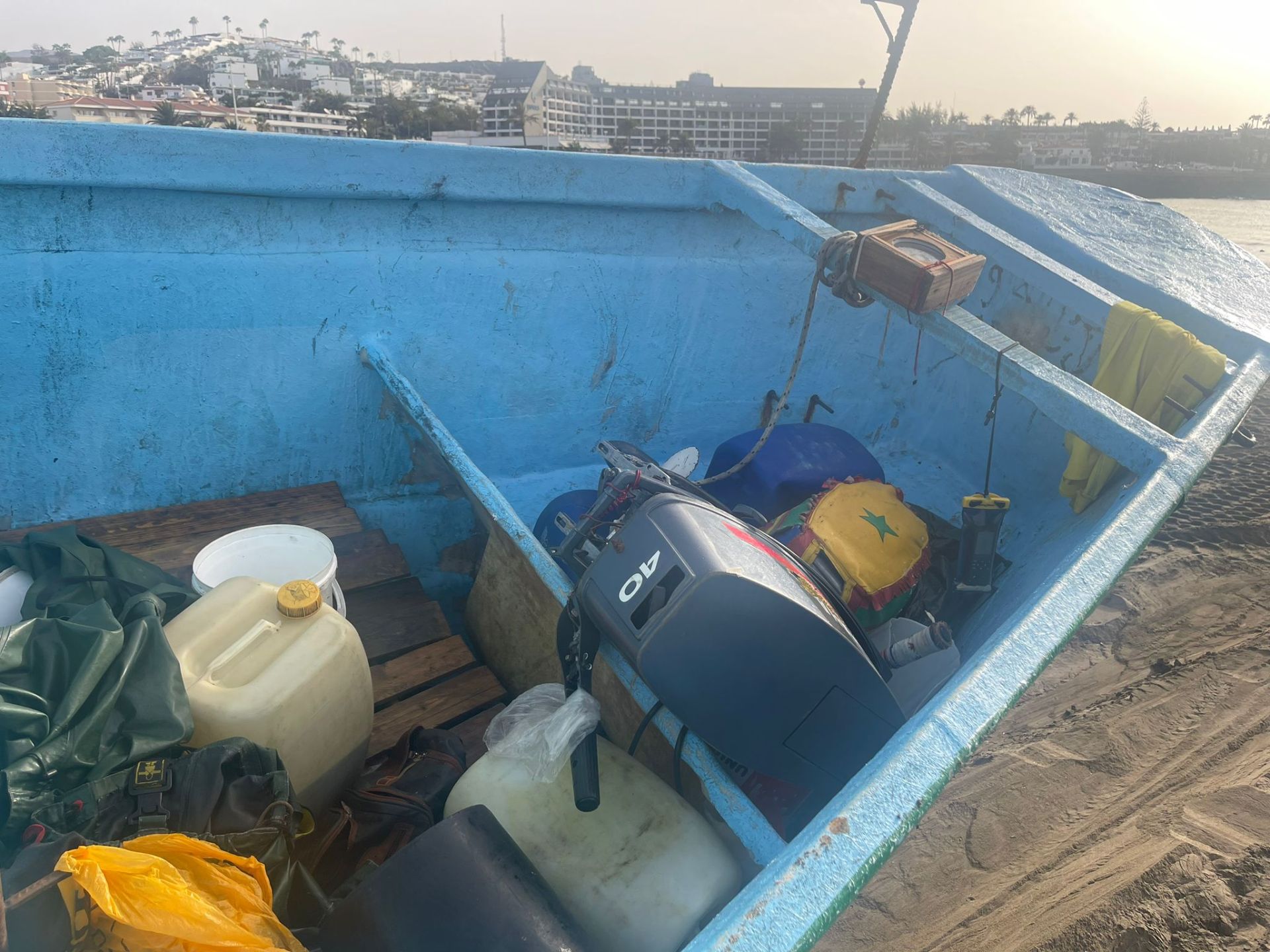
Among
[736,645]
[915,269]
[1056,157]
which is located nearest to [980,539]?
[915,269]

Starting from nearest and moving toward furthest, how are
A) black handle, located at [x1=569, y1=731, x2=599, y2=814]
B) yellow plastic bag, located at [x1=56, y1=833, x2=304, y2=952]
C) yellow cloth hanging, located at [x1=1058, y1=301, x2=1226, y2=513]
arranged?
yellow plastic bag, located at [x1=56, y1=833, x2=304, y2=952] → black handle, located at [x1=569, y1=731, x2=599, y2=814] → yellow cloth hanging, located at [x1=1058, y1=301, x2=1226, y2=513]

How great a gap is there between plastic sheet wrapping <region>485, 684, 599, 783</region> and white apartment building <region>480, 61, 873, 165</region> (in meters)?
75.9

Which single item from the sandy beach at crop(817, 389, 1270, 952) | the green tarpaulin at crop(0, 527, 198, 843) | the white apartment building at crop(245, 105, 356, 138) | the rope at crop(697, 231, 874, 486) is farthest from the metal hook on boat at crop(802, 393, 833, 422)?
the white apartment building at crop(245, 105, 356, 138)

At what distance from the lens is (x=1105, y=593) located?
1.81 m

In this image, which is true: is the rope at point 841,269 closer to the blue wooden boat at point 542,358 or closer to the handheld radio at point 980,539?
the blue wooden boat at point 542,358

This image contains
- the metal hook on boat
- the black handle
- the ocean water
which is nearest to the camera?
the black handle

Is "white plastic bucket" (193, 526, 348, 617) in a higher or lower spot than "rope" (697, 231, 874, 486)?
lower

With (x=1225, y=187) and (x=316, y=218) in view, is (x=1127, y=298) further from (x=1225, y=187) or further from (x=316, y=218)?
(x=1225, y=187)

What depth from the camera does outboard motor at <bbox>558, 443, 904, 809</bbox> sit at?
1447 mm

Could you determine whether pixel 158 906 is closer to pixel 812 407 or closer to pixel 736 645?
pixel 736 645

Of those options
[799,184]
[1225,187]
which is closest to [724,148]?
[1225,187]

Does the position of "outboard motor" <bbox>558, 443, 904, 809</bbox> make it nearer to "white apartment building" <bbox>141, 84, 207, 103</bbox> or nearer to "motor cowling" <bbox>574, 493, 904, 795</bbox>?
"motor cowling" <bbox>574, 493, 904, 795</bbox>

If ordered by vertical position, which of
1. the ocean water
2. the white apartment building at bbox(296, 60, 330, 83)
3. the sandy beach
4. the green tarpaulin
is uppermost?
the white apartment building at bbox(296, 60, 330, 83)

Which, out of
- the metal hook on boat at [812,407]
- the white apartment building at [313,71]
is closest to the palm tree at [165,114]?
the metal hook on boat at [812,407]
